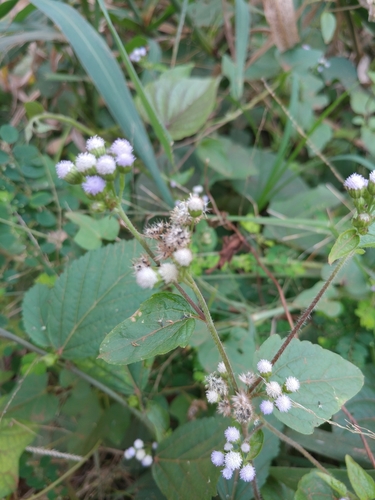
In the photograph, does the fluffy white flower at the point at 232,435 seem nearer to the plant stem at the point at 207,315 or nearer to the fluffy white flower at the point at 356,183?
the plant stem at the point at 207,315

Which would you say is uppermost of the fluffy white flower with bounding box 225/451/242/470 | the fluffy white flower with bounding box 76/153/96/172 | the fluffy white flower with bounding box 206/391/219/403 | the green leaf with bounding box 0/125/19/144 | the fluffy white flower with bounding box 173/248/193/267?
the fluffy white flower with bounding box 76/153/96/172

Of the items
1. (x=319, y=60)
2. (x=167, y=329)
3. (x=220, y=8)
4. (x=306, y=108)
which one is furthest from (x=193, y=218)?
(x=220, y=8)

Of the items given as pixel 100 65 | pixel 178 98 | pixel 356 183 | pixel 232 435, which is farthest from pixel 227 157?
pixel 232 435

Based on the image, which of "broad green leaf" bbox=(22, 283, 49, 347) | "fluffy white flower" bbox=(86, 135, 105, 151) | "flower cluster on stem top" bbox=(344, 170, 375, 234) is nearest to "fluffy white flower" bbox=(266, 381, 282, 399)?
"flower cluster on stem top" bbox=(344, 170, 375, 234)

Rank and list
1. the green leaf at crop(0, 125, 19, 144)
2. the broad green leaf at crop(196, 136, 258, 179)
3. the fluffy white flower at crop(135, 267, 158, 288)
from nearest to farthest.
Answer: the fluffy white flower at crop(135, 267, 158, 288), the green leaf at crop(0, 125, 19, 144), the broad green leaf at crop(196, 136, 258, 179)

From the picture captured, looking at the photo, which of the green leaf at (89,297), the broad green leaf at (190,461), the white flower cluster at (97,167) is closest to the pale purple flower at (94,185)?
the white flower cluster at (97,167)

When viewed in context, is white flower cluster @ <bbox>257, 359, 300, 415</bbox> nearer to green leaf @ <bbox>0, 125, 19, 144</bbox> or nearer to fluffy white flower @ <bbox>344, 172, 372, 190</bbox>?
fluffy white flower @ <bbox>344, 172, 372, 190</bbox>

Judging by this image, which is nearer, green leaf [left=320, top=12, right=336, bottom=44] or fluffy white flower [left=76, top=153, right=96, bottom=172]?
fluffy white flower [left=76, top=153, right=96, bottom=172]
